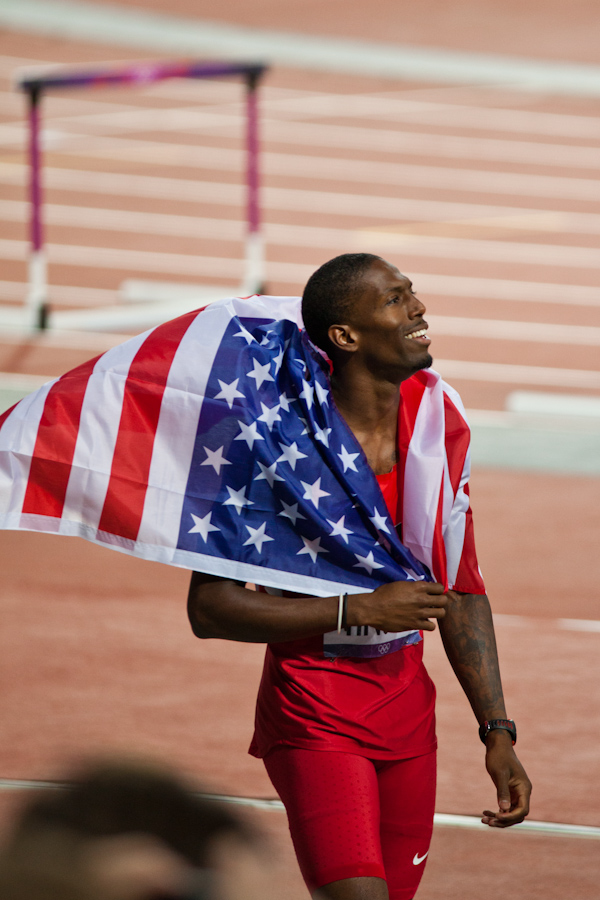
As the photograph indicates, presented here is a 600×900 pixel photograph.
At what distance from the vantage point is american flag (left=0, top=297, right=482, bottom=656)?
122 inches

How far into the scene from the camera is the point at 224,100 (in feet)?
→ 73.4

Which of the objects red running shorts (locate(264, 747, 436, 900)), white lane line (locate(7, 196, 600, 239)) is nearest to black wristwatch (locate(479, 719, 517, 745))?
red running shorts (locate(264, 747, 436, 900))

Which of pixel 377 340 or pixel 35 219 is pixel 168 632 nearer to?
pixel 377 340

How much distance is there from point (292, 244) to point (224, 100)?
8.04m

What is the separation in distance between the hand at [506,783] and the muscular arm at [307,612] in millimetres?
363

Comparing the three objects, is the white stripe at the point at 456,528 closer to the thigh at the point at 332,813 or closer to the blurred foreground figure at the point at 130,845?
the thigh at the point at 332,813

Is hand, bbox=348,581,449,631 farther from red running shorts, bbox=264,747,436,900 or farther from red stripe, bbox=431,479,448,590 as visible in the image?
red running shorts, bbox=264,747,436,900

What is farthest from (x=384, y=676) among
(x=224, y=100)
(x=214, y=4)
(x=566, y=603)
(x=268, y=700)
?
(x=214, y=4)

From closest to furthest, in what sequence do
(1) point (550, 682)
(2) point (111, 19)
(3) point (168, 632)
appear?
(1) point (550, 682) < (3) point (168, 632) < (2) point (111, 19)

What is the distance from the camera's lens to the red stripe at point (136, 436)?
3.25 m

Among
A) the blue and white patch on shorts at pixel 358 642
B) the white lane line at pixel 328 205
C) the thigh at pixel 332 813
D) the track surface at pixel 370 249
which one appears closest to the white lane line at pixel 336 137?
the track surface at pixel 370 249

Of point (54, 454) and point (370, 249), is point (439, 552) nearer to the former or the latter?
point (54, 454)

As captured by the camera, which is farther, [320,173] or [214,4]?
[214,4]

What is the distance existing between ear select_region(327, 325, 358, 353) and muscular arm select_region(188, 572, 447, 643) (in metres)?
0.57
